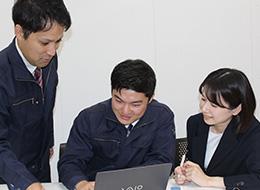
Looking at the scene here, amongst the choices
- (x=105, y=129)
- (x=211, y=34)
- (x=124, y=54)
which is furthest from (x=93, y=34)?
(x=105, y=129)

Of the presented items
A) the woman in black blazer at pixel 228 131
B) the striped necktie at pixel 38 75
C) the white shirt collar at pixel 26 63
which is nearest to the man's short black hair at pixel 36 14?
the white shirt collar at pixel 26 63

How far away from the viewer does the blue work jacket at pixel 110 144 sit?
1956 millimetres

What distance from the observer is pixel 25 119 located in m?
1.85

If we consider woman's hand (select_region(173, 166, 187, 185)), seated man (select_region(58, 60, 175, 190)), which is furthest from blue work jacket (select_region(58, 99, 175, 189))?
woman's hand (select_region(173, 166, 187, 185))

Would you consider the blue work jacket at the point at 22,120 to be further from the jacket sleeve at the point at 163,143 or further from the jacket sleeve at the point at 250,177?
the jacket sleeve at the point at 250,177

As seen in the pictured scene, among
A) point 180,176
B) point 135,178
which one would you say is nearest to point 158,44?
point 180,176

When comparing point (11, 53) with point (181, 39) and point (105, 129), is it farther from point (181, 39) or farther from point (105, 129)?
point (181, 39)

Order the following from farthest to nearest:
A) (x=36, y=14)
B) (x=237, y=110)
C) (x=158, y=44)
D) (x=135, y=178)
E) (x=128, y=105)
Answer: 1. (x=158, y=44)
2. (x=237, y=110)
3. (x=128, y=105)
4. (x=36, y=14)
5. (x=135, y=178)

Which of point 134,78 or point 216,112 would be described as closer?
point 134,78

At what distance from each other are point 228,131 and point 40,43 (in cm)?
92

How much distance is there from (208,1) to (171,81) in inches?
22.8

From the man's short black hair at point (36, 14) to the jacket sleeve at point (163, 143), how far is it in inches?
26.4

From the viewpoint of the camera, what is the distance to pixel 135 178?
5.01 ft

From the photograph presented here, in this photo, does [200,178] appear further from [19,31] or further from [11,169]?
[19,31]
